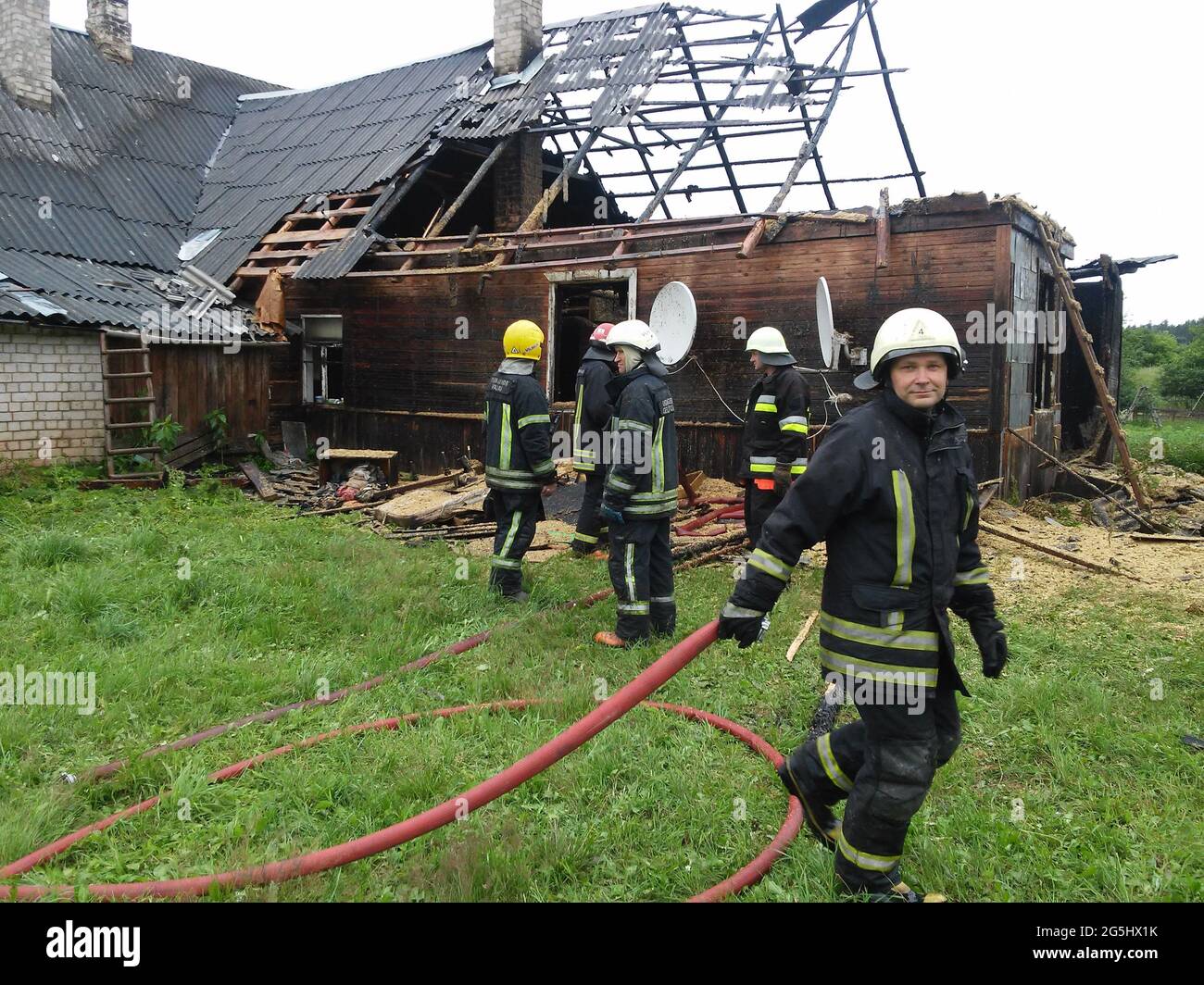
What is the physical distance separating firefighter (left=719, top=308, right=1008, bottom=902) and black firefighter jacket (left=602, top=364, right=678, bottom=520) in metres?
2.57

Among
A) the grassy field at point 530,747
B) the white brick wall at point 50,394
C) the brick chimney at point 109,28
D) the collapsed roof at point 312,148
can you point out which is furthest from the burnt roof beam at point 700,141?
the brick chimney at point 109,28

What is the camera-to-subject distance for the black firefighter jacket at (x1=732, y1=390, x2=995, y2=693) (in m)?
2.82

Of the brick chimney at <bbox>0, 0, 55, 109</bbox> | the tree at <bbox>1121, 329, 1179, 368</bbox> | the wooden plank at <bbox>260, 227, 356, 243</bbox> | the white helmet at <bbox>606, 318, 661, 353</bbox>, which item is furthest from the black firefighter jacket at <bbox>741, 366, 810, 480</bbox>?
the tree at <bbox>1121, 329, 1179, 368</bbox>

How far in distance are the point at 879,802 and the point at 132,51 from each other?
22.1m

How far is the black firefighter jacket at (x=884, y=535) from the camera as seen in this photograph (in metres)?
2.82

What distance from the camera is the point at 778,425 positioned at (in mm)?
6883

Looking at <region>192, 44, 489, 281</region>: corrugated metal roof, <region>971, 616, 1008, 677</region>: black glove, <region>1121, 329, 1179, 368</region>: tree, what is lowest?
<region>971, 616, 1008, 677</region>: black glove

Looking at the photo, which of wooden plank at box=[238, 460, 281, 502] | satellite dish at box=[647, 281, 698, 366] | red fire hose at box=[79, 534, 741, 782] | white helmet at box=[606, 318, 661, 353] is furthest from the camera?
wooden plank at box=[238, 460, 281, 502]

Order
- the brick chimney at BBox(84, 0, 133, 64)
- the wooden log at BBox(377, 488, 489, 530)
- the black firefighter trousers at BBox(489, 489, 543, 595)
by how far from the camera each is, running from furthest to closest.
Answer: the brick chimney at BBox(84, 0, 133, 64)
the wooden log at BBox(377, 488, 489, 530)
the black firefighter trousers at BBox(489, 489, 543, 595)

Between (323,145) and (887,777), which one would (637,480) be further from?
(323,145)

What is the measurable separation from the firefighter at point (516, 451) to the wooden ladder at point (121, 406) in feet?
24.8

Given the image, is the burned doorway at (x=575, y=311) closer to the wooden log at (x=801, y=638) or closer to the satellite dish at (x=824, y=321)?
the satellite dish at (x=824, y=321)

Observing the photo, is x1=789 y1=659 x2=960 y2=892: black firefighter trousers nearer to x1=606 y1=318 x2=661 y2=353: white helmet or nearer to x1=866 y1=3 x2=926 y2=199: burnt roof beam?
x1=606 y1=318 x2=661 y2=353: white helmet
